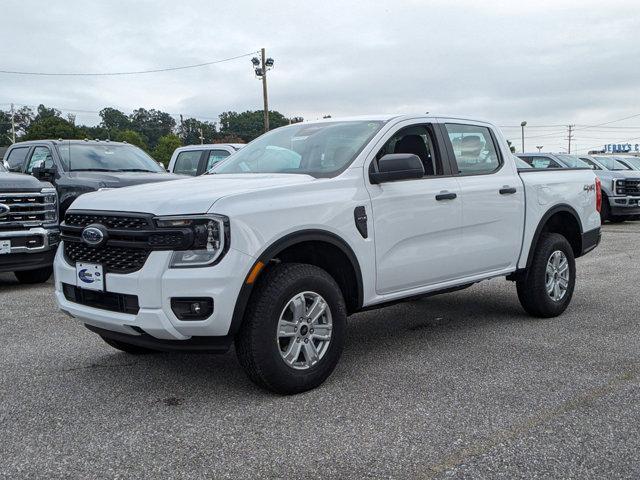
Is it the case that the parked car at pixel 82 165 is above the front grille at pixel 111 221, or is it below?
above

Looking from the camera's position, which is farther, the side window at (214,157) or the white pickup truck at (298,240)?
the side window at (214,157)

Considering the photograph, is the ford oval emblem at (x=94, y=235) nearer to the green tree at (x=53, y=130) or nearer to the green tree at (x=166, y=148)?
the green tree at (x=53, y=130)

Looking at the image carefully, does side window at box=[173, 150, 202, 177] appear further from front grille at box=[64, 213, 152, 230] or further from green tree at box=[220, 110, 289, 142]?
green tree at box=[220, 110, 289, 142]

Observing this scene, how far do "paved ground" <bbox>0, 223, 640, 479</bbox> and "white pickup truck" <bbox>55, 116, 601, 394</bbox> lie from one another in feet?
1.25

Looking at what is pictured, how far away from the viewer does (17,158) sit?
37.0 feet

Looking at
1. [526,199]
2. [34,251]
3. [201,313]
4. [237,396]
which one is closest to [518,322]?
[526,199]

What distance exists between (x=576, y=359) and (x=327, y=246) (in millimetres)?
2037

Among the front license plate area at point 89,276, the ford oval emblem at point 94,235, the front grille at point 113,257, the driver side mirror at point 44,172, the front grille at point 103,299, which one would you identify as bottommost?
the front grille at point 103,299

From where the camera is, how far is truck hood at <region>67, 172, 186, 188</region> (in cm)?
950

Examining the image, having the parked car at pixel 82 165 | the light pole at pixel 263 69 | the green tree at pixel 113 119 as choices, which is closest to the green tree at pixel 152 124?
the green tree at pixel 113 119

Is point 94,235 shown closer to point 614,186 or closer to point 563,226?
point 563,226

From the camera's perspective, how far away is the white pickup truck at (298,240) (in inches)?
153

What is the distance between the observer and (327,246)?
450cm

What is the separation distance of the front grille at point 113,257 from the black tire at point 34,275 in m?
4.92
